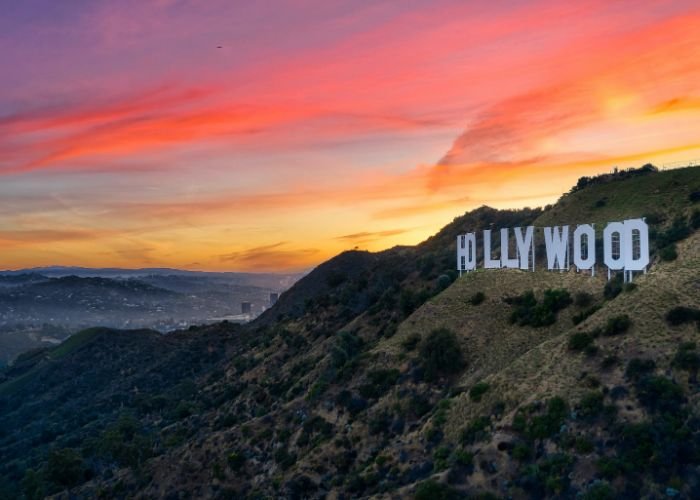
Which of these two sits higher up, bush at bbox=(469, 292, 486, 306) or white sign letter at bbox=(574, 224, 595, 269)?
white sign letter at bbox=(574, 224, 595, 269)

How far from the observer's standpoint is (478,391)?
49938mm

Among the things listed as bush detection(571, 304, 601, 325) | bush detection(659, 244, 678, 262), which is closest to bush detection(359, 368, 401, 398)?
bush detection(571, 304, 601, 325)

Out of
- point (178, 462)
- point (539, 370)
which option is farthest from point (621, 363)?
point (178, 462)

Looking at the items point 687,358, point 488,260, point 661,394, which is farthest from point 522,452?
point 488,260

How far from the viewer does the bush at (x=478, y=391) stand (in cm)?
4966

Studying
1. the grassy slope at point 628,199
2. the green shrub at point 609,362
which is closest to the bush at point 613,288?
the green shrub at point 609,362

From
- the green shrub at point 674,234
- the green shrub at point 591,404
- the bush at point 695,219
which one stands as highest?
the bush at point 695,219

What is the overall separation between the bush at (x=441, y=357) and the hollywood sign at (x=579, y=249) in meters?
11.8

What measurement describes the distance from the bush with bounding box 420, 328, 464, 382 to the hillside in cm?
13

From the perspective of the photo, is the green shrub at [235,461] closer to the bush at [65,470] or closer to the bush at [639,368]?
the bush at [65,470]

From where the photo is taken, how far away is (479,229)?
130750 mm

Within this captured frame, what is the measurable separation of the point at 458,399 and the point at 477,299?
1887 centimetres

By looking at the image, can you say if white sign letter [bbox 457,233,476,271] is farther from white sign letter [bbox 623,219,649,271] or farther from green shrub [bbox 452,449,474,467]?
green shrub [bbox 452,449,474,467]

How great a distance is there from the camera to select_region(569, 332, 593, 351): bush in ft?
160
